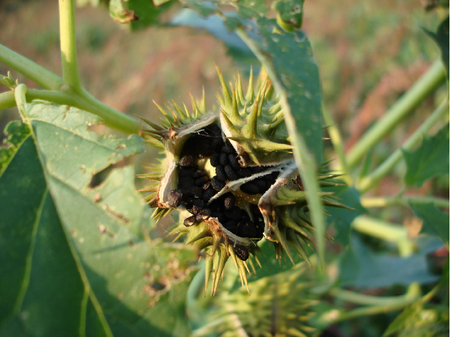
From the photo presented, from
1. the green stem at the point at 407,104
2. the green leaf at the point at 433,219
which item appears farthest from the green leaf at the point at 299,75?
the green stem at the point at 407,104

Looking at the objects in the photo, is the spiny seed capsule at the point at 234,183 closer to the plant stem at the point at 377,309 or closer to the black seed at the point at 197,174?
the black seed at the point at 197,174

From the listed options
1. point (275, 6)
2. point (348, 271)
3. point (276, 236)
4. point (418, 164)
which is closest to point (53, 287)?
point (276, 236)

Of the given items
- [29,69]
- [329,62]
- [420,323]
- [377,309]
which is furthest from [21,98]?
[329,62]

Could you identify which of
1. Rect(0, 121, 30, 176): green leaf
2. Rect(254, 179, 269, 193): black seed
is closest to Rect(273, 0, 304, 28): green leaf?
Rect(254, 179, 269, 193): black seed

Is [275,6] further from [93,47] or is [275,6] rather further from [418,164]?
[93,47]

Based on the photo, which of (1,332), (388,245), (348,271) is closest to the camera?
(1,332)

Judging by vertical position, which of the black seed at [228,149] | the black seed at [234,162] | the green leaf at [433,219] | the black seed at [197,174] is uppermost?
the black seed at [228,149]

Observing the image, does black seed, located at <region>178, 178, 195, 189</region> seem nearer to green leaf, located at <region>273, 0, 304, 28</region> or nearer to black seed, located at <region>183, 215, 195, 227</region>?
black seed, located at <region>183, 215, 195, 227</region>
